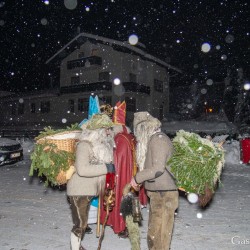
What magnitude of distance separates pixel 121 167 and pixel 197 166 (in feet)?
5.92

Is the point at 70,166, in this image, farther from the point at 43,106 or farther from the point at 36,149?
the point at 43,106

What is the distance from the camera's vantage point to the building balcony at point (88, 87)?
33594 mm

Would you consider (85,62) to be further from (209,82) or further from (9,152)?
(9,152)

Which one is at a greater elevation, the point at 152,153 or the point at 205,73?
the point at 205,73

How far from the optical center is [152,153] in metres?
3.54

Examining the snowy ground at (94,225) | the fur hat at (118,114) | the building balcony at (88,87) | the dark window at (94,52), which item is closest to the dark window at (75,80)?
the building balcony at (88,87)

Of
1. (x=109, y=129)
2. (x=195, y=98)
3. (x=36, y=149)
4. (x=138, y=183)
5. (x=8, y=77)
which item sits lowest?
(x=138, y=183)

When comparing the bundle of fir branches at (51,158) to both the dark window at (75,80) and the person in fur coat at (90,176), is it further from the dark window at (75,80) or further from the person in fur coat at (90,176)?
the dark window at (75,80)

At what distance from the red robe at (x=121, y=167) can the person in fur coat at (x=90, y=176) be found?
3.95 ft

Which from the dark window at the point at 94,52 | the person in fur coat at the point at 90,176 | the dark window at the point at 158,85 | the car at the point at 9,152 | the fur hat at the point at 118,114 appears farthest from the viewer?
the dark window at the point at 158,85

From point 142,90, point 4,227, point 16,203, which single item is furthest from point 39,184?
point 142,90

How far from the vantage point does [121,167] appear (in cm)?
518

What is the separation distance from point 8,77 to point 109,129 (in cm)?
4847

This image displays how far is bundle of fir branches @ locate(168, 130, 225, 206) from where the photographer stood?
11.8ft
